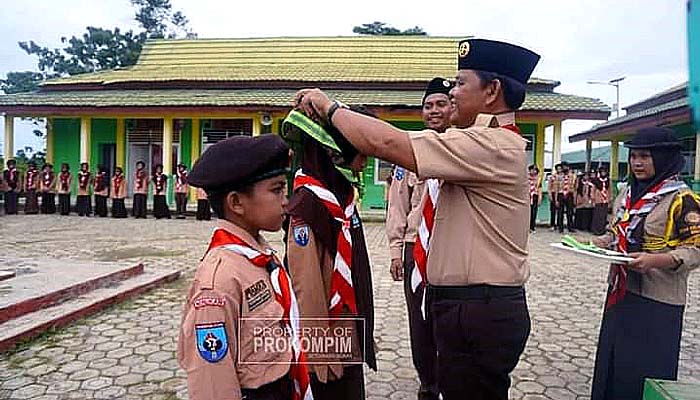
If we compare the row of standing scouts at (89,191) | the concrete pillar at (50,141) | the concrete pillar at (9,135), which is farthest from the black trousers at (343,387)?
the concrete pillar at (50,141)

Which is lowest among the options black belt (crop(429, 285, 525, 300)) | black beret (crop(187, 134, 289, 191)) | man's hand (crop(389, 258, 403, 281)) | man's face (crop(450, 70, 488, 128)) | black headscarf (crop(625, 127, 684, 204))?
man's hand (crop(389, 258, 403, 281))

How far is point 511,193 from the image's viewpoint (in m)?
1.80

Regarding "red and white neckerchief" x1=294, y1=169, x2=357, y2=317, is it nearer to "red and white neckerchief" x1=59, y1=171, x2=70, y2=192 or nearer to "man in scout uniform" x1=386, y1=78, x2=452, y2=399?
"man in scout uniform" x1=386, y1=78, x2=452, y2=399

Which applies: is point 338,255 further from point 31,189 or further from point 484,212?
point 31,189

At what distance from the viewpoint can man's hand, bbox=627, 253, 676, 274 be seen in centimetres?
261

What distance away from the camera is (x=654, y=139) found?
282cm

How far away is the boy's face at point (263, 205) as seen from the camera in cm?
169

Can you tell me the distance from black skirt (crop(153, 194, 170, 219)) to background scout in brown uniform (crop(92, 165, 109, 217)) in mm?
1588

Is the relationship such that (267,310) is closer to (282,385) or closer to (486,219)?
(282,385)

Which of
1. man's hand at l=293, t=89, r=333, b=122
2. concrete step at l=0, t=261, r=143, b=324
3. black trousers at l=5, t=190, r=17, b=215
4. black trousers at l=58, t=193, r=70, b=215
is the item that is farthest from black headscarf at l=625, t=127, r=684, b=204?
black trousers at l=5, t=190, r=17, b=215

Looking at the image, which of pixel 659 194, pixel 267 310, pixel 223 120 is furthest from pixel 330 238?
pixel 223 120

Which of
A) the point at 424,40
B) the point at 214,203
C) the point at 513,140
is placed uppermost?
the point at 424,40

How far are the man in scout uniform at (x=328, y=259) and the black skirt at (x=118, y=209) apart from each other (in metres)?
14.8

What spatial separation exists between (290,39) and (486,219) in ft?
67.8
